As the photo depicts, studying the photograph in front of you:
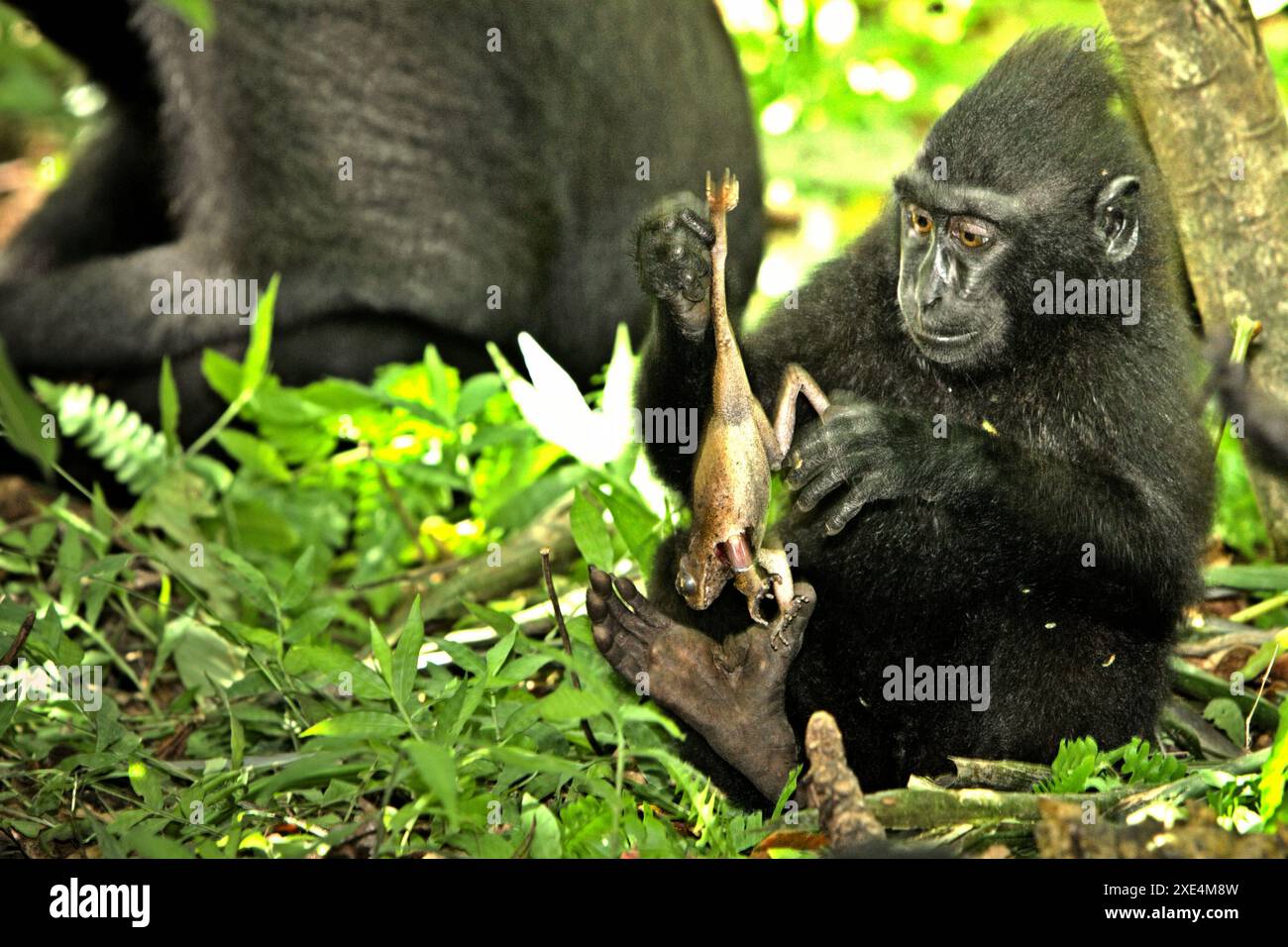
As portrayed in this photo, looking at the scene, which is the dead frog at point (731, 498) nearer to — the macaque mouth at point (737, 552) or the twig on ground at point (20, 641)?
the macaque mouth at point (737, 552)

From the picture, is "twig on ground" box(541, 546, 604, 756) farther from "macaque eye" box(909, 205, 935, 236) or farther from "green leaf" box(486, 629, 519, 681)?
"macaque eye" box(909, 205, 935, 236)

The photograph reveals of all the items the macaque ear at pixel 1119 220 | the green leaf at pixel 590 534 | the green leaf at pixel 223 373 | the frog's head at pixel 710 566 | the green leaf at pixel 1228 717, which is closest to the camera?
the frog's head at pixel 710 566

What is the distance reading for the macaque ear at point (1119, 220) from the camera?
9.70 ft

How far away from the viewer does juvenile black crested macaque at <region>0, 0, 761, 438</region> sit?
5.00m

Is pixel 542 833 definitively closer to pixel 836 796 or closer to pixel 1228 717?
pixel 836 796

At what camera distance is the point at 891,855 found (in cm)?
223

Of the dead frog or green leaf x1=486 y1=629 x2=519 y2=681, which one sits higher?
the dead frog

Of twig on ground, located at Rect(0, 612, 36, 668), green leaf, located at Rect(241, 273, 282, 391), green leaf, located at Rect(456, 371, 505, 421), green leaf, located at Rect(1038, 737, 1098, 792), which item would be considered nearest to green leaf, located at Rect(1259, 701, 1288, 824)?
green leaf, located at Rect(1038, 737, 1098, 792)

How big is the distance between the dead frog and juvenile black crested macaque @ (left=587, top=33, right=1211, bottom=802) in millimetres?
57

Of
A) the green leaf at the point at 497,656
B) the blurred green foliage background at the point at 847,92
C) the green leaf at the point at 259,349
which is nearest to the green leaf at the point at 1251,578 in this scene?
the green leaf at the point at 497,656

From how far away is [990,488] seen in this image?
2.76 metres

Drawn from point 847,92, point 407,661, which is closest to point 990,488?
point 407,661

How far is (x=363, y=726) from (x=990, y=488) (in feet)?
3.93

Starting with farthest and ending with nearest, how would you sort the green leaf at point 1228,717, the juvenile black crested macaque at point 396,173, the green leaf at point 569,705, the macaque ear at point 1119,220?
the juvenile black crested macaque at point 396,173 → the green leaf at point 1228,717 → the macaque ear at point 1119,220 → the green leaf at point 569,705
